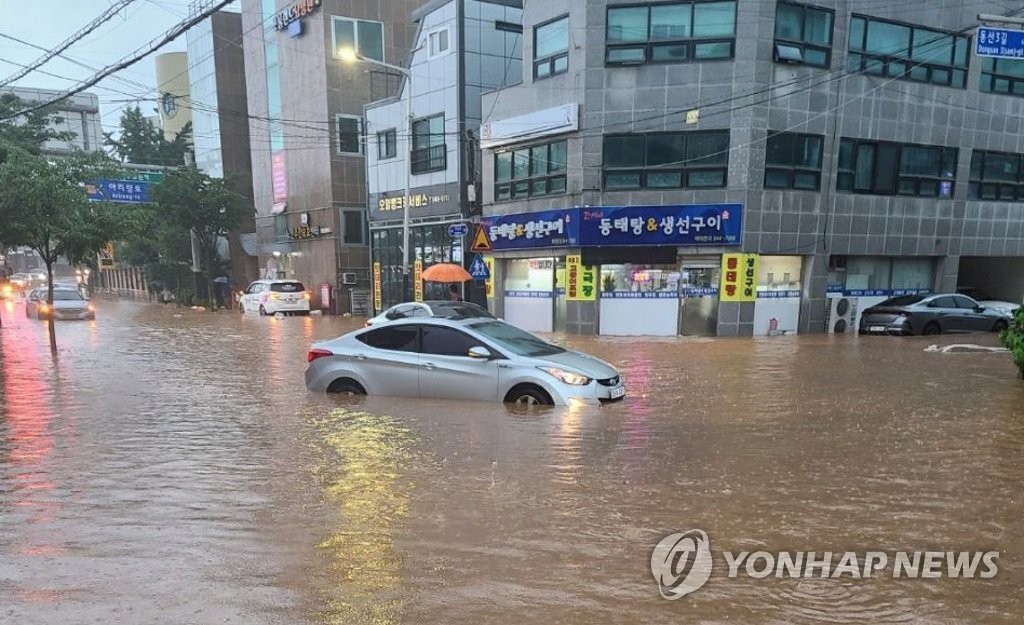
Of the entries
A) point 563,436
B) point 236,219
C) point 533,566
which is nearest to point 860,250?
point 563,436

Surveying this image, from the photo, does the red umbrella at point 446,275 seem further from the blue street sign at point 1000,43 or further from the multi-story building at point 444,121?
the blue street sign at point 1000,43

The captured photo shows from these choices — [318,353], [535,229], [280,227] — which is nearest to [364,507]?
[318,353]

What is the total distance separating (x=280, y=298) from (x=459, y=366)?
1992 centimetres

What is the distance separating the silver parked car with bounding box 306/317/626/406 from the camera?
718 cm

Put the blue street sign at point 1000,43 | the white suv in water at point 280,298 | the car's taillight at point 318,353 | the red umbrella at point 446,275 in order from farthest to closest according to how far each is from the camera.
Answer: the white suv in water at point 280,298
the red umbrella at point 446,275
the blue street sign at point 1000,43
the car's taillight at point 318,353

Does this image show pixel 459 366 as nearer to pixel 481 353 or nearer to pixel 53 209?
pixel 481 353

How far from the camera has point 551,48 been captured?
1750 centimetres

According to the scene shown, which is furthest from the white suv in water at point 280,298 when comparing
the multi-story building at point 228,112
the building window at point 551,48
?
the building window at point 551,48

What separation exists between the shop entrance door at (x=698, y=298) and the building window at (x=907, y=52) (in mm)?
7000

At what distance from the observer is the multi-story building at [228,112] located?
116ft

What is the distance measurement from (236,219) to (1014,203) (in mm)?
33067

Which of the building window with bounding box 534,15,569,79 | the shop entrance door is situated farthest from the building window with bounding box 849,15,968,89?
the building window with bounding box 534,15,569,79

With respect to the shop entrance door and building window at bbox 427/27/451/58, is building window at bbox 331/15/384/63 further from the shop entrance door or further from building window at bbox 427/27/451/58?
the shop entrance door

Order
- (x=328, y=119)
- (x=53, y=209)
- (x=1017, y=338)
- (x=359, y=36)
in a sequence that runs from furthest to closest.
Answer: (x=359, y=36), (x=328, y=119), (x=53, y=209), (x=1017, y=338)
